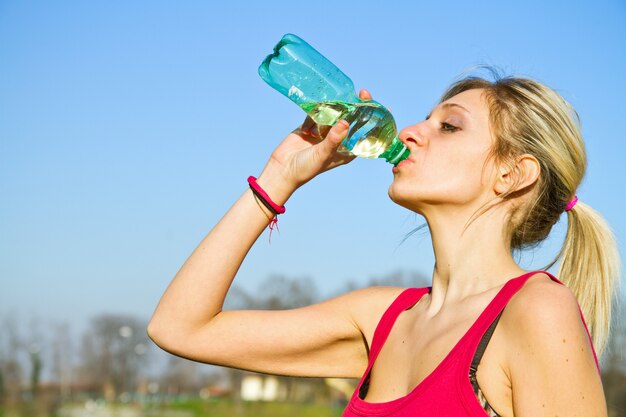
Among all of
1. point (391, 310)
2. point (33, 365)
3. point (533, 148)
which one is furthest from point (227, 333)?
point (33, 365)

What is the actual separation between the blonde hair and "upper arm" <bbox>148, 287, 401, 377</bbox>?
597 mm

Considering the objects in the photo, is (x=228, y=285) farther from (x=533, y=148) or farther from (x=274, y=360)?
(x=533, y=148)

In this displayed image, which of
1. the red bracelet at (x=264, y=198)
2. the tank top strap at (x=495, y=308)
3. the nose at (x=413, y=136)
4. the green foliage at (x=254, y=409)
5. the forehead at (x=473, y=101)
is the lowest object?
the green foliage at (x=254, y=409)

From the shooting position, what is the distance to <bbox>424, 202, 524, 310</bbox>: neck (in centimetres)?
284

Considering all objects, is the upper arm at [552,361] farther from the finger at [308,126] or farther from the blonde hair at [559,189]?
the finger at [308,126]

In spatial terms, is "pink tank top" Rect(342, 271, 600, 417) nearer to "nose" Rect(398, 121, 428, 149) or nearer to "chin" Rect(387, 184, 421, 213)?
"chin" Rect(387, 184, 421, 213)

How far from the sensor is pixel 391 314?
3109mm

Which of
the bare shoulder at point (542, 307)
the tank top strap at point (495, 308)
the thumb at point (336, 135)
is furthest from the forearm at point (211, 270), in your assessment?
the bare shoulder at point (542, 307)

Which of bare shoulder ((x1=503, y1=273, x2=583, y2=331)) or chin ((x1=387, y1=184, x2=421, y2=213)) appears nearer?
bare shoulder ((x1=503, y1=273, x2=583, y2=331))

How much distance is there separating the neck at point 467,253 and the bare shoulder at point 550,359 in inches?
15.0

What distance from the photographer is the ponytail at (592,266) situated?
286 centimetres

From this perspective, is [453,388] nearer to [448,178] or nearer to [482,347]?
[482,347]

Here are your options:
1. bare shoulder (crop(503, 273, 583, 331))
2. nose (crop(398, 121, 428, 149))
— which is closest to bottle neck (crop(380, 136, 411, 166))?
nose (crop(398, 121, 428, 149))

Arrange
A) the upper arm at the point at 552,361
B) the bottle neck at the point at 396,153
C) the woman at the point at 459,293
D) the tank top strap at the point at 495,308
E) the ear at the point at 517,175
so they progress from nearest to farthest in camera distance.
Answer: the upper arm at the point at 552,361 → the woman at the point at 459,293 → the tank top strap at the point at 495,308 → the ear at the point at 517,175 → the bottle neck at the point at 396,153
